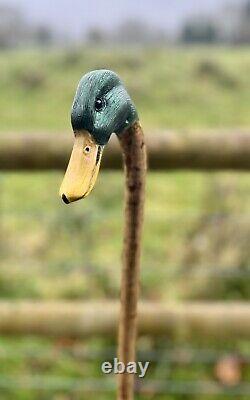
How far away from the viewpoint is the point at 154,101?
4.41 meters

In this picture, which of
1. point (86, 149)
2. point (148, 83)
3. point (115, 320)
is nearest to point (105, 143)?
point (86, 149)

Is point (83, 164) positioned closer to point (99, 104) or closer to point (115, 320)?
point (99, 104)

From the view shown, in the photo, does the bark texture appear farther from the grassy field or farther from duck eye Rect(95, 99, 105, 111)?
the grassy field

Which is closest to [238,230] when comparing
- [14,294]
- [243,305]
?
[14,294]

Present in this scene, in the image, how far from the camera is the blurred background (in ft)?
4.25

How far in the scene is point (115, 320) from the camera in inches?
35.5

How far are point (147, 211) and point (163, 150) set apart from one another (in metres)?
1.45

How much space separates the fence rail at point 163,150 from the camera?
81 centimetres

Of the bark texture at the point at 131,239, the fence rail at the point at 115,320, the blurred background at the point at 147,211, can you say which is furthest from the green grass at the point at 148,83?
the bark texture at the point at 131,239

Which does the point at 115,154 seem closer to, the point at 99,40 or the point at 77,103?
the point at 77,103

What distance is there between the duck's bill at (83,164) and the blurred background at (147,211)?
1.49 feet

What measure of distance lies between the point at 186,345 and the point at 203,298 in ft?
0.57

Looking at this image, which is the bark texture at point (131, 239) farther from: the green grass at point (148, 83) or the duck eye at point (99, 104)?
the green grass at point (148, 83)

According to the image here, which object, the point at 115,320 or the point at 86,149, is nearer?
the point at 86,149
